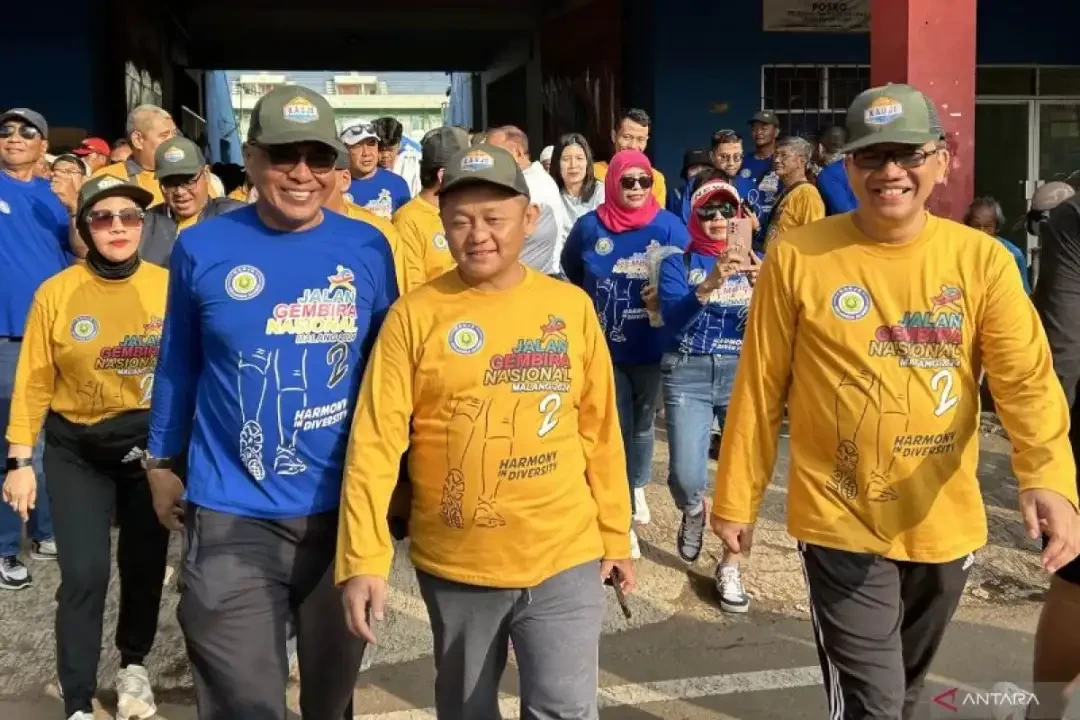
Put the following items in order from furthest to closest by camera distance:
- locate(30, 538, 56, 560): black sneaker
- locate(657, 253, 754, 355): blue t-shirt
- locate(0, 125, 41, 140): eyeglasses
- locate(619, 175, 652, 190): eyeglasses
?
locate(0, 125, 41, 140): eyeglasses < locate(30, 538, 56, 560): black sneaker < locate(619, 175, 652, 190): eyeglasses < locate(657, 253, 754, 355): blue t-shirt

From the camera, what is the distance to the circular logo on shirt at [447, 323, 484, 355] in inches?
Answer: 108

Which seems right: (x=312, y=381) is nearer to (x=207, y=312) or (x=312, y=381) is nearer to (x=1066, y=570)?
(x=207, y=312)

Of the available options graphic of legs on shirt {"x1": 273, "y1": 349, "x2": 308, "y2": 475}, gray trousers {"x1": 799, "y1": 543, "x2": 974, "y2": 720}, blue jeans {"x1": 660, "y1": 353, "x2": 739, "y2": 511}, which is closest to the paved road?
blue jeans {"x1": 660, "y1": 353, "x2": 739, "y2": 511}

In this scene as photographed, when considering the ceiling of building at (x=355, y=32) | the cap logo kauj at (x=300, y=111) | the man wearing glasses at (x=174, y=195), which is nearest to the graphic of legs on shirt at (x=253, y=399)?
the cap logo kauj at (x=300, y=111)

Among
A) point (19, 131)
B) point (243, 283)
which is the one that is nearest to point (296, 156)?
point (243, 283)

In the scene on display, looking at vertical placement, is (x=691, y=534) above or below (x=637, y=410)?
below

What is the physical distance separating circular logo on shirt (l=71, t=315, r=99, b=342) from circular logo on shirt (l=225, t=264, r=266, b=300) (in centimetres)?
138

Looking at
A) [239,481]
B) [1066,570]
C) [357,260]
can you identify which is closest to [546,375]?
[357,260]

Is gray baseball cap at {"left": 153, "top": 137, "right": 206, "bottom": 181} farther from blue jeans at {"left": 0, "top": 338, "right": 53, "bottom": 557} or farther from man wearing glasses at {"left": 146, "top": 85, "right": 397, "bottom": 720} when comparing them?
man wearing glasses at {"left": 146, "top": 85, "right": 397, "bottom": 720}

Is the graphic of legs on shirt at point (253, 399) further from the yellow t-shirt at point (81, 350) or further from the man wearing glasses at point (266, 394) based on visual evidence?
the yellow t-shirt at point (81, 350)

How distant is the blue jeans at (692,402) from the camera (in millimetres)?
5098

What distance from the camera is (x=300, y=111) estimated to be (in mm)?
2791

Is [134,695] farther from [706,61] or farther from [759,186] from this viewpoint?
[706,61]

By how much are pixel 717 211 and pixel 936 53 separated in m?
3.67
